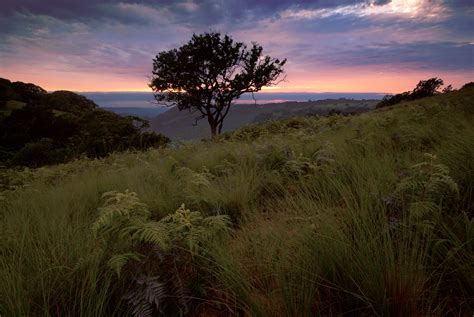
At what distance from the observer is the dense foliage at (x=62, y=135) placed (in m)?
18.8

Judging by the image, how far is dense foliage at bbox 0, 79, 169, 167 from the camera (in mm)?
18812

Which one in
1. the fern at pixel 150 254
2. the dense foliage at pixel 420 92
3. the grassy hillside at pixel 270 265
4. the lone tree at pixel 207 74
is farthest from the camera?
the dense foliage at pixel 420 92

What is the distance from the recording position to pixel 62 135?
2297 centimetres

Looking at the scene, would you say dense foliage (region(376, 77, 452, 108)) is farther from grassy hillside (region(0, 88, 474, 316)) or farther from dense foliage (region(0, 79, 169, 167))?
grassy hillside (region(0, 88, 474, 316))

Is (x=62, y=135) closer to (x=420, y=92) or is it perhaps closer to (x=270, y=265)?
(x=270, y=265)

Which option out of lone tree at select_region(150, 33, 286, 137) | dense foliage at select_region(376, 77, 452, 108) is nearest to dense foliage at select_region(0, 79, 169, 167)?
lone tree at select_region(150, 33, 286, 137)

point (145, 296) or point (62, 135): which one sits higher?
point (145, 296)

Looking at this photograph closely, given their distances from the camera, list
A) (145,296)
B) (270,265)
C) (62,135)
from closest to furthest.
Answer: (145,296)
(270,265)
(62,135)

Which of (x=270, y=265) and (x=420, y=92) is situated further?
(x=420, y=92)

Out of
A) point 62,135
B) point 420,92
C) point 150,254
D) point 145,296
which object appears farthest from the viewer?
point 420,92

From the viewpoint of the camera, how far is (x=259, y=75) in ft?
101

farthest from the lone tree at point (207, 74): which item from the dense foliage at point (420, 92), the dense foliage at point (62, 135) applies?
the dense foliage at point (420, 92)

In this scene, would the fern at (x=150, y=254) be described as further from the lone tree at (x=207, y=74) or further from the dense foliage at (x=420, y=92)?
the dense foliage at (x=420, y=92)

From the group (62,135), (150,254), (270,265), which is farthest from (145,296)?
(62,135)
